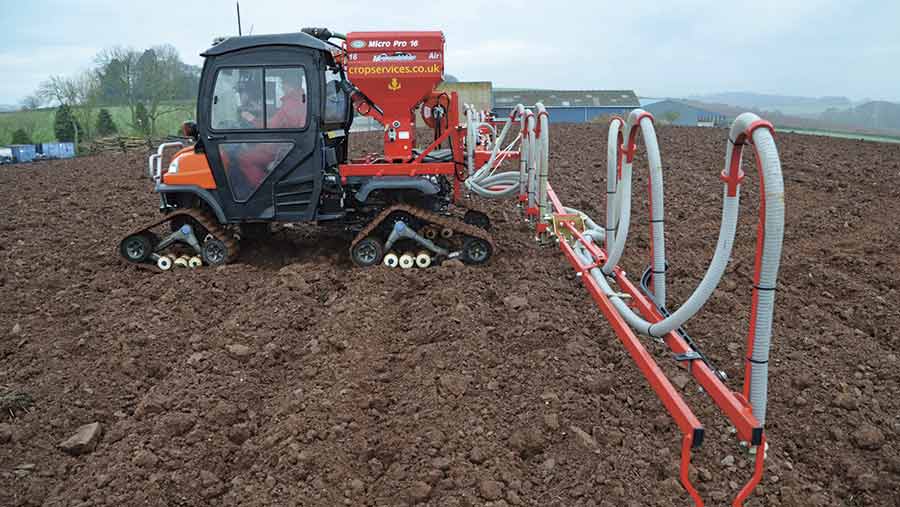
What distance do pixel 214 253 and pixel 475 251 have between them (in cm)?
269

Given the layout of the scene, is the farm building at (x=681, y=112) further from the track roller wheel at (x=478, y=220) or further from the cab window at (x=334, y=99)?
the cab window at (x=334, y=99)

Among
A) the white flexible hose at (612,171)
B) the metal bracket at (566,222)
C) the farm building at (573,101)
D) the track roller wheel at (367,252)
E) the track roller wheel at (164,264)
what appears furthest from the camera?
the farm building at (573,101)

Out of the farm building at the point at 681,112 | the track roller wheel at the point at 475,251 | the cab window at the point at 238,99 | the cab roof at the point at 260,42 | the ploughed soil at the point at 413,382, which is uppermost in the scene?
the farm building at the point at 681,112

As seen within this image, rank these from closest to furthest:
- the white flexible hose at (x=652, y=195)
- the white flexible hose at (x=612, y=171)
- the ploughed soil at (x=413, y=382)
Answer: the ploughed soil at (x=413, y=382), the white flexible hose at (x=652, y=195), the white flexible hose at (x=612, y=171)

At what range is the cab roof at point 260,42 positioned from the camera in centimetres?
675

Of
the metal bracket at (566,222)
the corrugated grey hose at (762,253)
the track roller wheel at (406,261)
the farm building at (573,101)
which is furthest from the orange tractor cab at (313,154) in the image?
the farm building at (573,101)

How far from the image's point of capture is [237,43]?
22.2 ft

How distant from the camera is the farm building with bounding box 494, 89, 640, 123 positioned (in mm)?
39906

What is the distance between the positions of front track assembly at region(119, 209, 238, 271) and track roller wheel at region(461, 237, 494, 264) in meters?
2.43

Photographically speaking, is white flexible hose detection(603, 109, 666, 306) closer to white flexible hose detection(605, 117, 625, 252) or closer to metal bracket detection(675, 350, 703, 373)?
white flexible hose detection(605, 117, 625, 252)

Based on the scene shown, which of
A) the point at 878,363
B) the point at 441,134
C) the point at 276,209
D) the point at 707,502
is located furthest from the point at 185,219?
the point at 878,363

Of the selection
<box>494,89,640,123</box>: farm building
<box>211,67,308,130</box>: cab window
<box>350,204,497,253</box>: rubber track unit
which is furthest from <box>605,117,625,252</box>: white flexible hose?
<box>494,89,640,123</box>: farm building

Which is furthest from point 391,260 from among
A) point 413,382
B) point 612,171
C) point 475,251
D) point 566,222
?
point 612,171

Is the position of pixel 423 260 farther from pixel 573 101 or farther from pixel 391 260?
pixel 573 101
